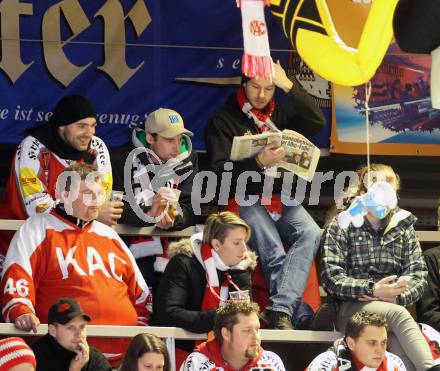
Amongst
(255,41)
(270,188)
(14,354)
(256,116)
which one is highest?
(256,116)

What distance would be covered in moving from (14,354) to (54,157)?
71.0 inches

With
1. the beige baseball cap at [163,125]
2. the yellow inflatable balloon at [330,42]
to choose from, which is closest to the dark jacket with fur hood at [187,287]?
the beige baseball cap at [163,125]

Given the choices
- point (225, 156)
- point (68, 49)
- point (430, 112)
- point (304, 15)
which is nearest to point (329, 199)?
point (430, 112)

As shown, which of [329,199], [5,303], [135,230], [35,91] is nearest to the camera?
[5,303]

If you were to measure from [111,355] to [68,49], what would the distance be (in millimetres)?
2429

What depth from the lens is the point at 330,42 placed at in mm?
5496

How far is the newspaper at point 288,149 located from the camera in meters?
7.89

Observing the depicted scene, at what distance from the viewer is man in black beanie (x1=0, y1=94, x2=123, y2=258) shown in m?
7.78

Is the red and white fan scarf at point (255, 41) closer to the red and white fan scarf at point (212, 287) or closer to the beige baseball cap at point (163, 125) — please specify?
the red and white fan scarf at point (212, 287)

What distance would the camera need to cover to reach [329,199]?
946 cm

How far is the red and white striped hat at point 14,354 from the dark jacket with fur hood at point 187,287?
1061 millimetres

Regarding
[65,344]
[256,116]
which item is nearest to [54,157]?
[256,116]

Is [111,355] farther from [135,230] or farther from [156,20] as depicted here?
[156,20]

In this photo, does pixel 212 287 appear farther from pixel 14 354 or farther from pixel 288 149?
pixel 14 354
